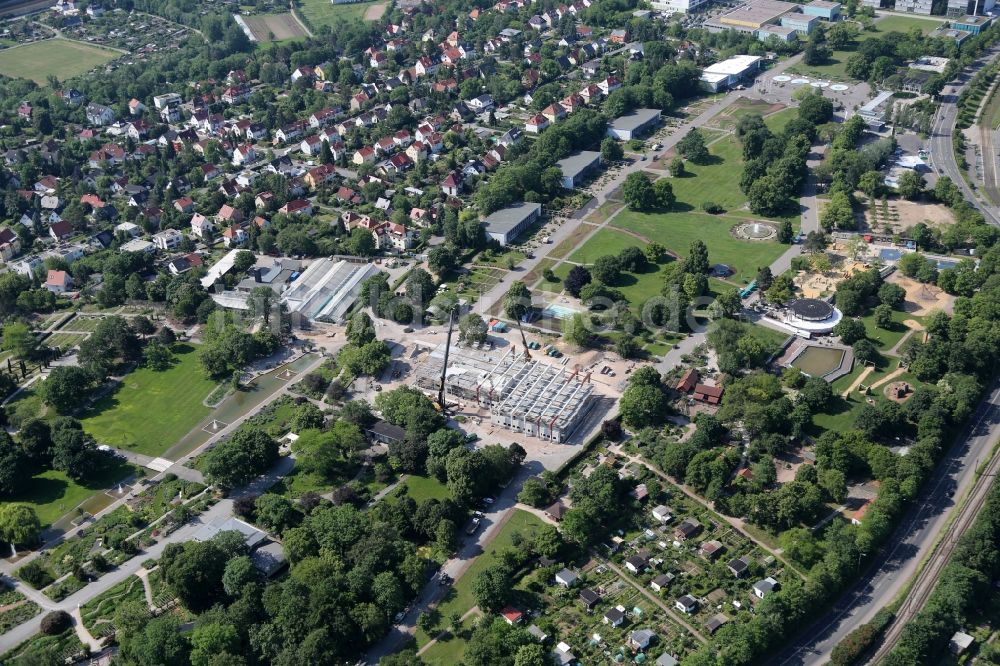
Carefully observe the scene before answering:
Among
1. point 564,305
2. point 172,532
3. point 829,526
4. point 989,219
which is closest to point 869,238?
point 989,219

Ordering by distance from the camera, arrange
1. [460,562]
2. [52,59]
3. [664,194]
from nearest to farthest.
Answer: [460,562]
[664,194]
[52,59]

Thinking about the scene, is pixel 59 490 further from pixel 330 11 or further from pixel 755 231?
pixel 330 11

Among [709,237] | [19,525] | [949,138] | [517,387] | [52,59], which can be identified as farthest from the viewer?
[52,59]

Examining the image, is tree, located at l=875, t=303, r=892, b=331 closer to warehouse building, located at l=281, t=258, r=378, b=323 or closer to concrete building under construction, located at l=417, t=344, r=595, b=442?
concrete building under construction, located at l=417, t=344, r=595, b=442

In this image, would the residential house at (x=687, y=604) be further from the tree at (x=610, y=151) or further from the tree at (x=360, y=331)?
the tree at (x=610, y=151)

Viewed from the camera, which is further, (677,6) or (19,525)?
(677,6)

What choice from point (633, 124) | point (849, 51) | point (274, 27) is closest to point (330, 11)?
point (274, 27)
